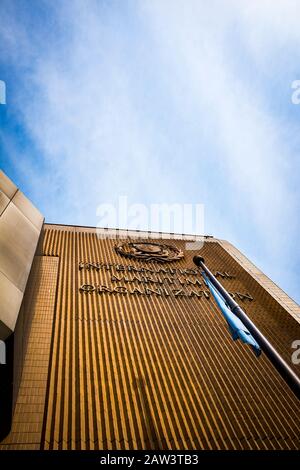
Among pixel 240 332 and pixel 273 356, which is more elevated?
pixel 240 332

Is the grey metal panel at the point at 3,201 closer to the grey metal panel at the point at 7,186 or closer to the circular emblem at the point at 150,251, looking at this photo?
the grey metal panel at the point at 7,186

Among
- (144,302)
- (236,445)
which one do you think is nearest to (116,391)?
(236,445)

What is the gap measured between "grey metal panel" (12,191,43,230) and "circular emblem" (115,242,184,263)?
234 inches

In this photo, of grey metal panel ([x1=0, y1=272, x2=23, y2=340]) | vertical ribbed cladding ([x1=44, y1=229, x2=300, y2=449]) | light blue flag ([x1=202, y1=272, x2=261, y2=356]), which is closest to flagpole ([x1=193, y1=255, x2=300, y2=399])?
light blue flag ([x1=202, y1=272, x2=261, y2=356])

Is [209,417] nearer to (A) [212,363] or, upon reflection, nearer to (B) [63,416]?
(A) [212,363]

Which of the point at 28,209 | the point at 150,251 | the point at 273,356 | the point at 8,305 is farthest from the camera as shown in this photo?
the point at 150,251

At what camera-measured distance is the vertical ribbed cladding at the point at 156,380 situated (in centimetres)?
755

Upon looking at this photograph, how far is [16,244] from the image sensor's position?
7.43 meters

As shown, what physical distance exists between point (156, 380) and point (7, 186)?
282 inches

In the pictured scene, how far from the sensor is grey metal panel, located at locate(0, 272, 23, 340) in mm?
5070

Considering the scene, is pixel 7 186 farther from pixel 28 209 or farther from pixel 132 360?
pixel 132 360

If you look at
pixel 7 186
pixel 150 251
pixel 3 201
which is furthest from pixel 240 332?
pixel 150 251

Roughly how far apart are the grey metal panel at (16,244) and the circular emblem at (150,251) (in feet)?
23.6
